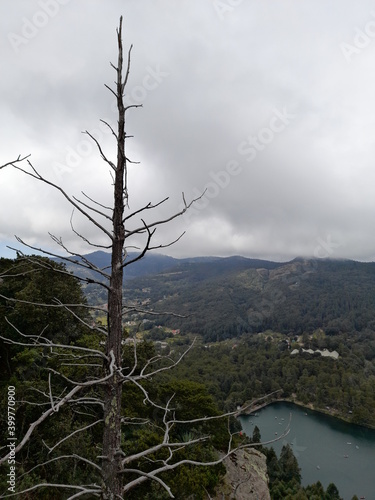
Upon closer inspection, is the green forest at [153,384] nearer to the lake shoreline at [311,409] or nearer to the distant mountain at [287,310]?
the lake shoreline at [311,409]

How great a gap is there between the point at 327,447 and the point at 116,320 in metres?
56.1

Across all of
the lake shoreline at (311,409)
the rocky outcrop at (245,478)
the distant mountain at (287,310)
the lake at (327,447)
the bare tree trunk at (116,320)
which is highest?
the bare tree trunk at (116,320)

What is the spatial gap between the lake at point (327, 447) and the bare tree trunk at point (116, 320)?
34.1 metres

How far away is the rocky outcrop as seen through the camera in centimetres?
1169

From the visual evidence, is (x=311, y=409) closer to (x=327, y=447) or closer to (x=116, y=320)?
(x=327, y=447)

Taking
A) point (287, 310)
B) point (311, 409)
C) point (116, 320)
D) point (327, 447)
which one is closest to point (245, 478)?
point (116, 320)

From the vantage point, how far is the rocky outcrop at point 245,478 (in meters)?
11.7

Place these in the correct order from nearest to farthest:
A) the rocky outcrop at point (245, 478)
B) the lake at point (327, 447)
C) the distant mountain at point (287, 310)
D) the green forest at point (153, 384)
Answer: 1. the green forest at point (153, 384)
2. the rocky outcrop at point (245, 478)
3. the lake at point (327, 447)
4. the distant mountain at point (287, 310)

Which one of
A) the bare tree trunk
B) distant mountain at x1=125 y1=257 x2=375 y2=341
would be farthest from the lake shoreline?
distant mountain at x1=125 y1=257 x2=375 y2=341

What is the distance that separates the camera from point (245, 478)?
10.9m

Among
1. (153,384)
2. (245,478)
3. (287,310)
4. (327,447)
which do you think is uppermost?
(153,384)

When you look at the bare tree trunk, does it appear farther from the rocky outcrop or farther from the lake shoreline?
the lake shoreline

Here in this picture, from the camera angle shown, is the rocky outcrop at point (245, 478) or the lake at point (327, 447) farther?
the lake at point (327, 447)

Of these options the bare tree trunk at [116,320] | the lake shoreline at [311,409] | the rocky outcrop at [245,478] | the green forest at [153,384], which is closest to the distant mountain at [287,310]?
the green forest at [153,384]
